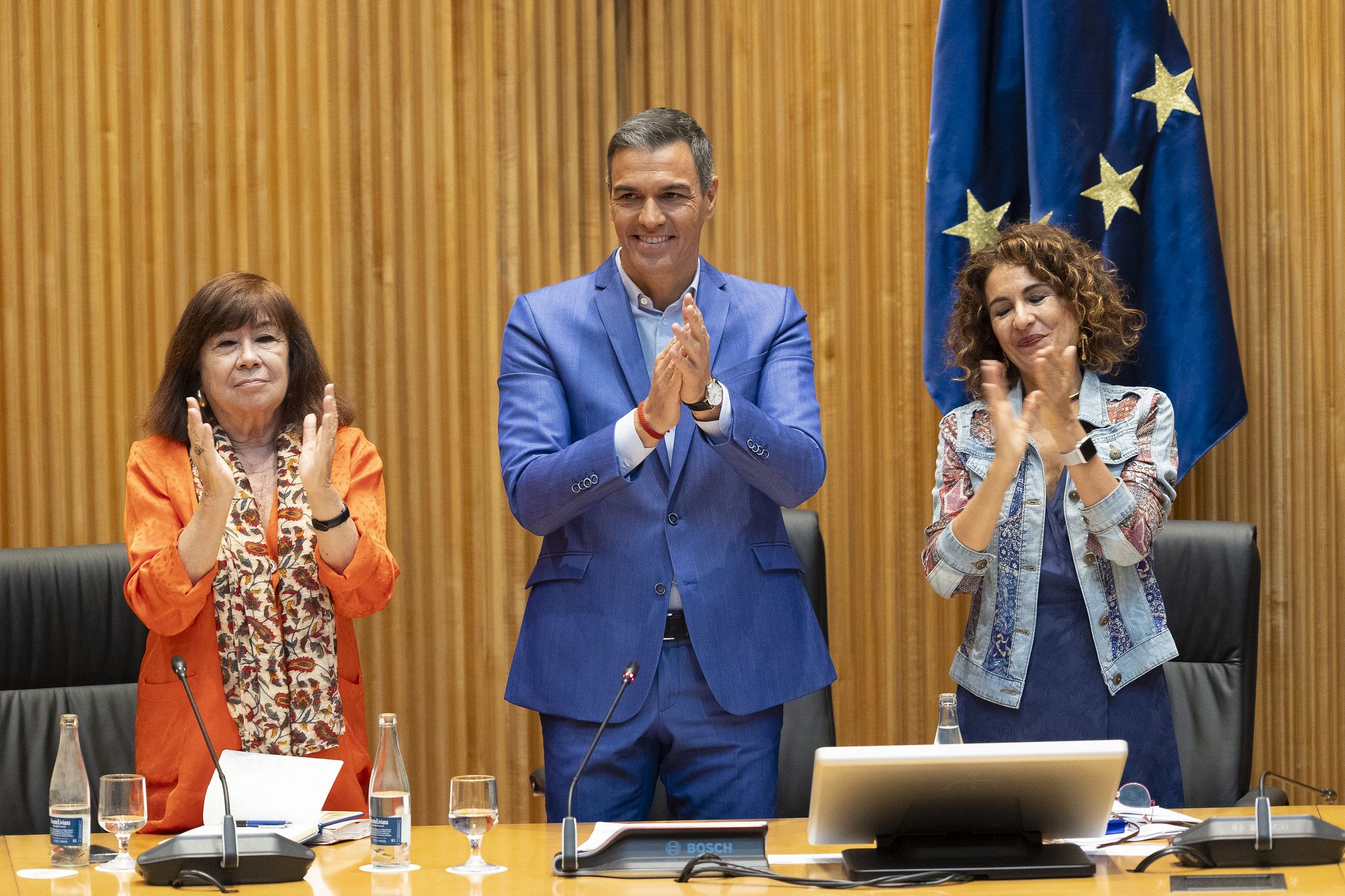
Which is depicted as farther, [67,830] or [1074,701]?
[1074,701]

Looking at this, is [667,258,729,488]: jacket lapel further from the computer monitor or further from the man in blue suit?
the computer monitor

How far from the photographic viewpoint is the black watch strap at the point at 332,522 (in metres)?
2.56

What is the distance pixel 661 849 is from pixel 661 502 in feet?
2.24

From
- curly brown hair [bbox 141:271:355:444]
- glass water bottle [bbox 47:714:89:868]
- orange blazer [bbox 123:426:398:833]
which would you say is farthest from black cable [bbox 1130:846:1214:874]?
curly brown hair [bbox 141:271:355:444]

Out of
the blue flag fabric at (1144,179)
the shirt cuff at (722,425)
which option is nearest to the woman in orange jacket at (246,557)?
the shirt cuff at (722,425)

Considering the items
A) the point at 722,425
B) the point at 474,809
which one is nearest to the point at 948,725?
the point at 722,425

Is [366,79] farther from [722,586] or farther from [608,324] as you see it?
[722,586]

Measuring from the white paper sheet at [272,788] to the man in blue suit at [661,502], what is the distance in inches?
15.1

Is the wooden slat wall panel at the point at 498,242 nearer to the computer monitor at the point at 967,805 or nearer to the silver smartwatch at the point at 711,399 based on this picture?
the silver smartwatch at the point at 711,399

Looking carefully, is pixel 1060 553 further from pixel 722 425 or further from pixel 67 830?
pixel 67 830

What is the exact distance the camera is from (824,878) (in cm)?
196

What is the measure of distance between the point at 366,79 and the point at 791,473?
6.17ft

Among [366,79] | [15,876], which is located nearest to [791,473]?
[15,876]

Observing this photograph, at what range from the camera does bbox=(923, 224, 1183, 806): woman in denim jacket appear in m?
2.57
